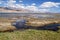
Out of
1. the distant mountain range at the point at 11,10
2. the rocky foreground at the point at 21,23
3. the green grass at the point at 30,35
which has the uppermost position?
the distant mountain range at the point at 11,10

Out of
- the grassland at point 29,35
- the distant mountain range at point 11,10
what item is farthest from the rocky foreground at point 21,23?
the distant mountain range at point 11,10

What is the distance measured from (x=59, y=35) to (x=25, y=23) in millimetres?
763

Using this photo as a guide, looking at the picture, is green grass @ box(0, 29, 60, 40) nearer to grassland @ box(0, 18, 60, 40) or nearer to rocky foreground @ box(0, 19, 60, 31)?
grassland @ box(0, 18, 60, 40)

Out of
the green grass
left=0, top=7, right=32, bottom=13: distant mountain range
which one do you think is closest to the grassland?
the green grass

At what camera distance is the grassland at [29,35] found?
103 inches

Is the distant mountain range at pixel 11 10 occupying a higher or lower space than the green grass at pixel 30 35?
higher

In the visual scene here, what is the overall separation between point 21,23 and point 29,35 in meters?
0.30

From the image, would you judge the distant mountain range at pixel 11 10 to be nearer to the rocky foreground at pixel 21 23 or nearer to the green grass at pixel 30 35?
the rocky foreground at pixel 21 23

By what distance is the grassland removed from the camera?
8.56 feet

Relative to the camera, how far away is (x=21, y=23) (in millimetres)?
2695

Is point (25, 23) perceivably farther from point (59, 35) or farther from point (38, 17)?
point (59, 35)

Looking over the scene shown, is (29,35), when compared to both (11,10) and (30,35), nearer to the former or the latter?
(30,35)

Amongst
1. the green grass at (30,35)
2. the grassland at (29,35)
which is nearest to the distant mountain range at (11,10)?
the grassland at (29,35)

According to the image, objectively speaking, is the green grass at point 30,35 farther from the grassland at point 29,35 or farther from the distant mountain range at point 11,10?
the distant mountain range at point 11,10
